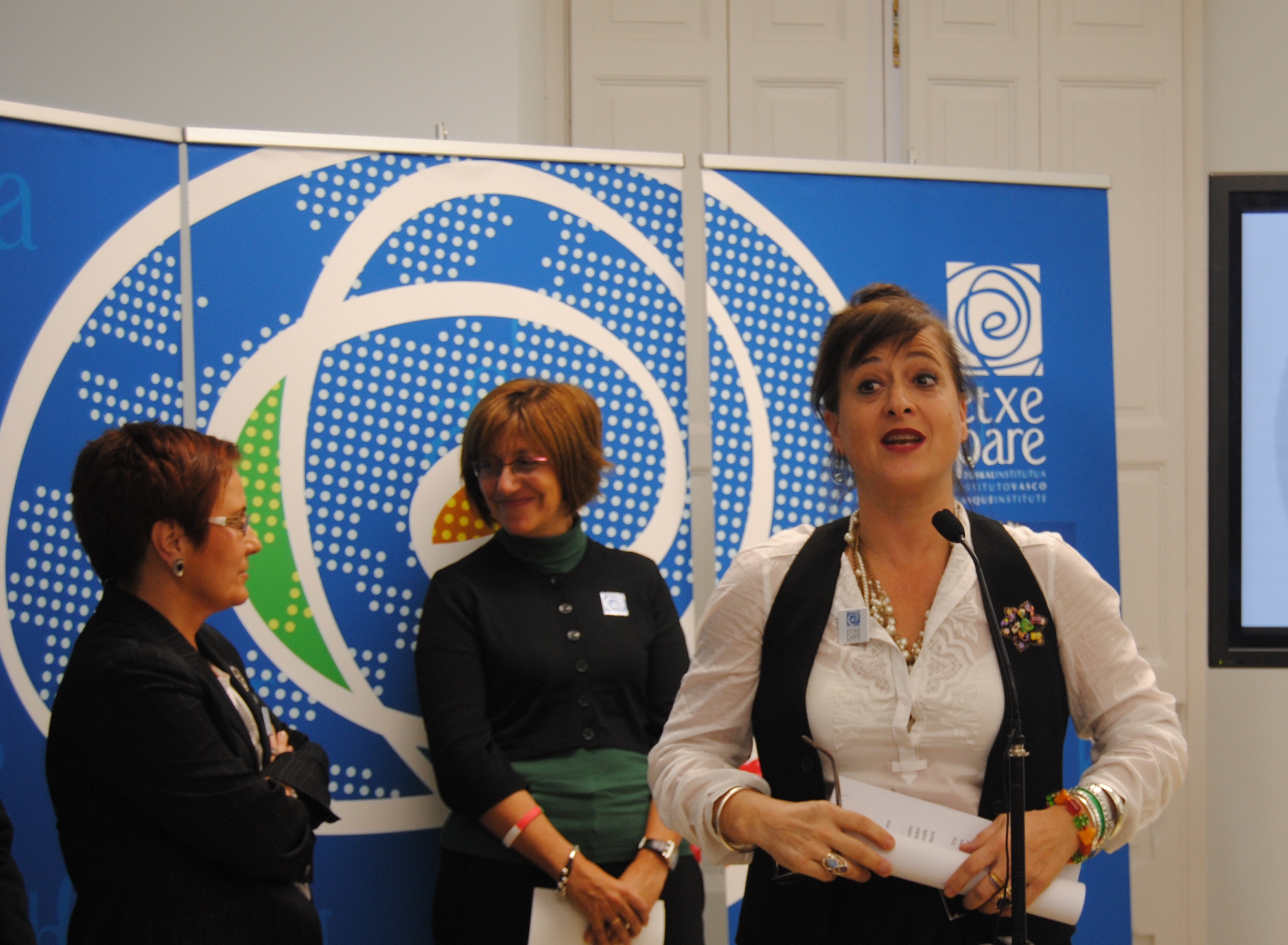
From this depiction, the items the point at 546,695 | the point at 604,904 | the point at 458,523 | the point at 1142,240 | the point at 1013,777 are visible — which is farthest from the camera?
the point at 1142,240

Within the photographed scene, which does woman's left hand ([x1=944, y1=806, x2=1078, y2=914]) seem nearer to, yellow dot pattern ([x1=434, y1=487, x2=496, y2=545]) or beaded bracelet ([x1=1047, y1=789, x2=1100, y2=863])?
beaded bracelet ([x1=1047, y1=789, x2=1100, y2=863])

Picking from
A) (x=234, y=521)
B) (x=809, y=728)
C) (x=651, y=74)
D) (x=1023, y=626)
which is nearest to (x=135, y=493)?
(x=234, y=521)

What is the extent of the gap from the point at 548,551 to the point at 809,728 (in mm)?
1117

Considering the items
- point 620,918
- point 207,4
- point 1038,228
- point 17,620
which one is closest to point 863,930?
point 620,918

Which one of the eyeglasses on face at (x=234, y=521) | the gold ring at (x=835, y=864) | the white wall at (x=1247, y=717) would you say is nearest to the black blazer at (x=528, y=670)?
the eyeglasses on face at (x=234, y=521)

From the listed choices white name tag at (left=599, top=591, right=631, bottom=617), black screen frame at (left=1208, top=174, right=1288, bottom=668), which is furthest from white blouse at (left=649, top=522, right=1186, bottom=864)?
white name tag at (left=599, top=591, right=631, bottom=617)

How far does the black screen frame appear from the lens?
179 cm

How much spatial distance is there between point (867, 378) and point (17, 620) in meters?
1.92

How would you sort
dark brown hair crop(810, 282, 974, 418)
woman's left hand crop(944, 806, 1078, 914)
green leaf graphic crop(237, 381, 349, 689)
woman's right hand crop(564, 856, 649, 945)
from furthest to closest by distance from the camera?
1. green leaf graphic crop(237, 381, 349, 689)
2. woman's right hand crop(564, 856, 649, 945)
3. dark brown hair crop(810, 282, 974, 418)
4. woman's left hand crop(944, 806, 1078, 914)

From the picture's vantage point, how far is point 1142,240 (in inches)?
147

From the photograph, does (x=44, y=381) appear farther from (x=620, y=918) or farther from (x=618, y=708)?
(x=620, y=918)

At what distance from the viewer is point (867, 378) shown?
1.47m

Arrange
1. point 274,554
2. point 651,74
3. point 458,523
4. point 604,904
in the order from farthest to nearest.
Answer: point 651,74
point 458,523
point 274,554
point 604,904

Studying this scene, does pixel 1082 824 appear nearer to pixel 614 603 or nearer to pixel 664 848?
pixel 664 848
